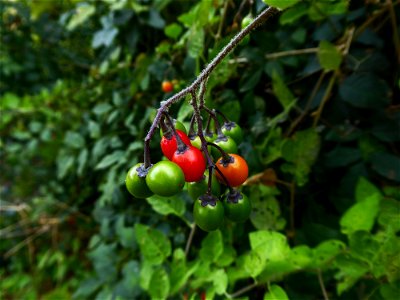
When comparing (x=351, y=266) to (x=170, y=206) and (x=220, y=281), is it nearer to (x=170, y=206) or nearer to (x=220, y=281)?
(x=220, y=281)

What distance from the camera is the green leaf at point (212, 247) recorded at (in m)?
0.99

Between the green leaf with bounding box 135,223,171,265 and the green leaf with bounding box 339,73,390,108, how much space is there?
758 millimetres

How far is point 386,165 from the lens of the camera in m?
1.15

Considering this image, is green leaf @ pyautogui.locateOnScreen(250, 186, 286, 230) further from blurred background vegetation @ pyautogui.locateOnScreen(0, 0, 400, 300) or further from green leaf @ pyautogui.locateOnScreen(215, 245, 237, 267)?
green leaf @ pyautogui.locateOnScreen(215, 245, 237, 267)

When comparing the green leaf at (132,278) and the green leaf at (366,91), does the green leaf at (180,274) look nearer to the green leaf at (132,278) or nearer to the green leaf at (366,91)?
the green leaf at (132,278)

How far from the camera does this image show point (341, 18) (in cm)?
134

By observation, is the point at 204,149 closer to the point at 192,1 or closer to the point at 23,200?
the point at 192,1

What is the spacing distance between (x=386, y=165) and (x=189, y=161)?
80cm

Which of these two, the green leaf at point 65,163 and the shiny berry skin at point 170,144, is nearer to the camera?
the shiny berry skin at point 170,144

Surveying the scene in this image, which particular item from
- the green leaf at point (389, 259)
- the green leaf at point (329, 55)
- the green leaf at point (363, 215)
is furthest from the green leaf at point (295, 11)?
the green leaf at point (389, 259)

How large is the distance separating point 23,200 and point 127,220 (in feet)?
5.59

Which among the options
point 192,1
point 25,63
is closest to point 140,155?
point 192,1

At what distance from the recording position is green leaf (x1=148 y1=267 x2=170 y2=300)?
1015 millimetres

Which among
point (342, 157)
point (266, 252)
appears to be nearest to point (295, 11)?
point (342, 157)
